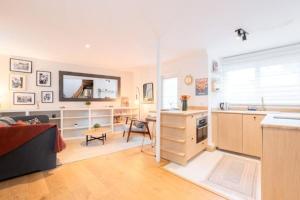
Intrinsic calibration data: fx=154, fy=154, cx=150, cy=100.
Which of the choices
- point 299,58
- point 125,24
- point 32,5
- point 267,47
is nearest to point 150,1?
point 125,24

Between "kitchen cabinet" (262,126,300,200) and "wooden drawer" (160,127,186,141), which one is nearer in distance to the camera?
"kitchen cabinet" (262,126,300,200)

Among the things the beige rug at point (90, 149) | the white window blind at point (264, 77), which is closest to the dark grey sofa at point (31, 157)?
the beige rug at point (90, 149)

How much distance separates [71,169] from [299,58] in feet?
16.3

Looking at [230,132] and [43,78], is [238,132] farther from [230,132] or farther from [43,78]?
[43,78]

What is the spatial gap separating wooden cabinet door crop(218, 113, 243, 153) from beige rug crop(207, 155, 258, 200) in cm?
37

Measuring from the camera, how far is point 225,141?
3582mm

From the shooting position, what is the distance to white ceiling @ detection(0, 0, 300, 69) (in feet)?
6.38

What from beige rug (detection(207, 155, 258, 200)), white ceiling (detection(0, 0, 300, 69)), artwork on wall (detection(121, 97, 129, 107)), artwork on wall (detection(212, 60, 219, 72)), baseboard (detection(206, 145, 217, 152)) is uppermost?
white ceiling (detection(0, 0, 300, 69))

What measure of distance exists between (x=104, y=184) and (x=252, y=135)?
9.84ft

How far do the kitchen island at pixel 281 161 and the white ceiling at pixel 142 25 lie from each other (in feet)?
5.10

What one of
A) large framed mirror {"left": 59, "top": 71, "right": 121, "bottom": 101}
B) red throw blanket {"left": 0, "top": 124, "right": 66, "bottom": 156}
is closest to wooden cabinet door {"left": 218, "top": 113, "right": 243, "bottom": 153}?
red throw blanket {"left": 0, "top": 124, "right": 66, "bottom": 156}

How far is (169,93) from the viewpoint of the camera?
4.96 metres

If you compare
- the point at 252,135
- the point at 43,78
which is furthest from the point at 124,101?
the point at 252,135

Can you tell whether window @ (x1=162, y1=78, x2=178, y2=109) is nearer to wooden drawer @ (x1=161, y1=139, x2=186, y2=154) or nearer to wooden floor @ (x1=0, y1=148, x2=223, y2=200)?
wooden drawer @ (x1=161, y1=139, x2=186, y2=154)
